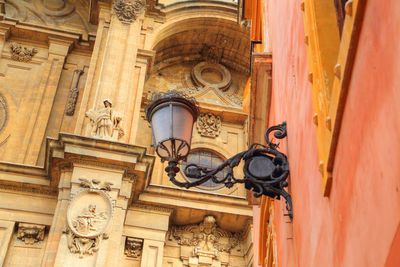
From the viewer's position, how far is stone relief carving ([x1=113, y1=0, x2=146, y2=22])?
49.0 ft

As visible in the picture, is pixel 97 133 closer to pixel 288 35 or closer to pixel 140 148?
pixel 140 148

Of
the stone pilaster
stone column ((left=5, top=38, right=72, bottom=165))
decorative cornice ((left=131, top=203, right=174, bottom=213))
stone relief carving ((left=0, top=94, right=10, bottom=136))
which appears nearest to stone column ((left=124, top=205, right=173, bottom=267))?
decorative cornice ((left=131, top=203, right=174, bottom=213))

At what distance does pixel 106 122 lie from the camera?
11.8 metres

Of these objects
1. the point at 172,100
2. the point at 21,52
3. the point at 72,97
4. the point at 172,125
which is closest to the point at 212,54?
the point at 72,97

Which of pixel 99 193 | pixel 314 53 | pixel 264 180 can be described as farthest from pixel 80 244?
pixel 314 53

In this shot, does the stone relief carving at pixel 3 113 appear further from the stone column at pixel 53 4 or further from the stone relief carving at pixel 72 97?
the stone column at pixel 53 4

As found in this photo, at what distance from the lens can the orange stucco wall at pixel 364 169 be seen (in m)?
1.60

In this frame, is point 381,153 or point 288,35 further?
point 288,35

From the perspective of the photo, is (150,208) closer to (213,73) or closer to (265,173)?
(213,73)

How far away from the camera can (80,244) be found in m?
9.77

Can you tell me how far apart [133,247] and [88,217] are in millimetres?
2045

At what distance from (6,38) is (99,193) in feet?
24.9

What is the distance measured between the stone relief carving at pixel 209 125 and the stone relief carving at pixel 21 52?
5.79 meters

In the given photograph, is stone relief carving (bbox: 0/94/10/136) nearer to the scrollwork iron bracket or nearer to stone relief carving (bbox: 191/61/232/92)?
stone relief carving (bbox: 191/61/232/92)
